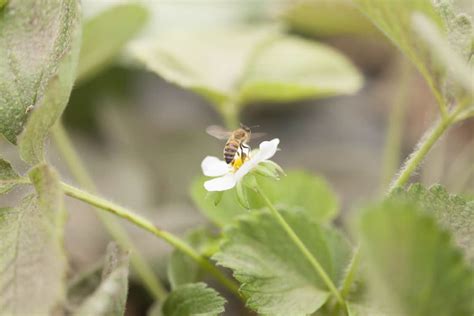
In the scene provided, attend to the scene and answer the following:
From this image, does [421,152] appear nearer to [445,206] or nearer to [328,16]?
[445,206]

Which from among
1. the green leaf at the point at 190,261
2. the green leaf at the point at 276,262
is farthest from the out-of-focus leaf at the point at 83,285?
the green leaf at the point at 276,262

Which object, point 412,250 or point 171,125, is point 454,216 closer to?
point 412,250

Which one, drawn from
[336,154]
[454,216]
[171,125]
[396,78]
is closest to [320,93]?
[336,154]

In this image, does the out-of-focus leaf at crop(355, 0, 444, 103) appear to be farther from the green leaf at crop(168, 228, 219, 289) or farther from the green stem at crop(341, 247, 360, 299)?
the green leaf at crop(168, 228, 219, 289)

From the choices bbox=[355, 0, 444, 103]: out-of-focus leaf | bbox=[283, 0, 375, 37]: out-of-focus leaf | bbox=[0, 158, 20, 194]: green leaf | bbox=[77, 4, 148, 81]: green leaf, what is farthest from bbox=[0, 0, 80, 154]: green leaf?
bbox=[283, 0, 375, 37]: out-of-focus leaf

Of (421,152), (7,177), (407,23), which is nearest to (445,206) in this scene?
(421,152)
